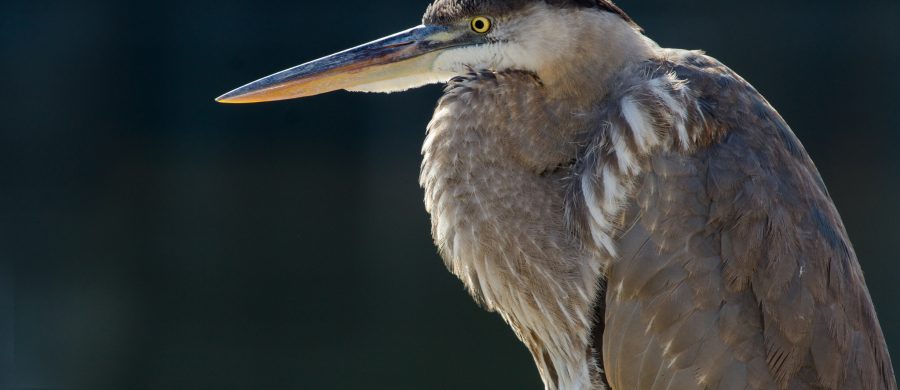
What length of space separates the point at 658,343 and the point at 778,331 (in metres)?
0.23

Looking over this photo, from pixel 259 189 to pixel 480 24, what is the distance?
389 cm

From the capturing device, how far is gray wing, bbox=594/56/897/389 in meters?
2.16

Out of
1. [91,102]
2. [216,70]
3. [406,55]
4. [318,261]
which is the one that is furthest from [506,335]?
[406,55]

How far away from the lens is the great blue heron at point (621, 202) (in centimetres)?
218

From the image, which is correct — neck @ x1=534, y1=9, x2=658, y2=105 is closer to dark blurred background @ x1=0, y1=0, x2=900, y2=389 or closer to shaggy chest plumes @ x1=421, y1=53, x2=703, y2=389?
shaggy chest plumes @ x1=421, y1=53, x2=703, y2=389

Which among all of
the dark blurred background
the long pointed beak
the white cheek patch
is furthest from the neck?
the dark blurred background

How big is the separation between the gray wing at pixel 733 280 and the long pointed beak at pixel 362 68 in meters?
0.54

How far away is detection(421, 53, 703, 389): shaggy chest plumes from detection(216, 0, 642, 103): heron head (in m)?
0.05

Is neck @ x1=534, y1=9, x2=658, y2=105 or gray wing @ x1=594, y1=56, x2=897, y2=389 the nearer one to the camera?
gray wing @ x1=594, y1=56, x2=897, y2=389

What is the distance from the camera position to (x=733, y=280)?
7.13 feet

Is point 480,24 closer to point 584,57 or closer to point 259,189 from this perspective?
point 584,57

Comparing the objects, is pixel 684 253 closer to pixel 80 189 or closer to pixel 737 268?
pixel 737 268

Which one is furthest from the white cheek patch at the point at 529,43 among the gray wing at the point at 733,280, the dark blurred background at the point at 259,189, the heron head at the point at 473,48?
the dark blurred background at the point at 259,189

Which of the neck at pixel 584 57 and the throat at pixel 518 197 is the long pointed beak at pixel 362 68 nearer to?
the throat at pixel 518 197
